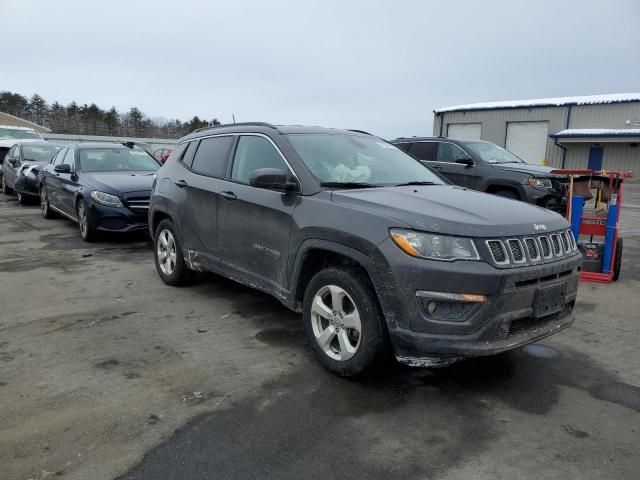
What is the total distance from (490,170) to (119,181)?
6.51 meters

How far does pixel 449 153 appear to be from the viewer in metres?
10.7

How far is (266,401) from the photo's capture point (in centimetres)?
336

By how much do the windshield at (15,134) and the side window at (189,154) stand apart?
52.1 feet

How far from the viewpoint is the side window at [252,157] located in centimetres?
439

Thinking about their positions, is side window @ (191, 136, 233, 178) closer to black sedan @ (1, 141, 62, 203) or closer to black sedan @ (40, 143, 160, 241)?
black sedan @ (40, 143, 160, 241)

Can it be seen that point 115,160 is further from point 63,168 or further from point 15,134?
point 15,134

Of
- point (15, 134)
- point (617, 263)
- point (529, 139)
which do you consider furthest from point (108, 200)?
point (529, 139)

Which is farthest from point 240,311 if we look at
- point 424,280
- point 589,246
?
point 589,246

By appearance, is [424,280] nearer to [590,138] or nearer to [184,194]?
[184,194]

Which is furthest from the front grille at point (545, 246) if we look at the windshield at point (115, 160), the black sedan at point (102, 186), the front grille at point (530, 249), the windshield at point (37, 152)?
the windshield at point (37, 152)

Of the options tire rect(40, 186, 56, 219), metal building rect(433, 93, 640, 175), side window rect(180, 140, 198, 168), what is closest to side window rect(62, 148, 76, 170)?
tire rect(40, 186, 56, 219)

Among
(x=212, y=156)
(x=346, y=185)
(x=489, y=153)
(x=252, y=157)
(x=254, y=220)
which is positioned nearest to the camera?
(x=346, y=185)

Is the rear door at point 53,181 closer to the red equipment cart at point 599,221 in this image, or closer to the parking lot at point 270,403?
the parking lot at point 270,403

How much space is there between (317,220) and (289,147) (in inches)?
34.8
